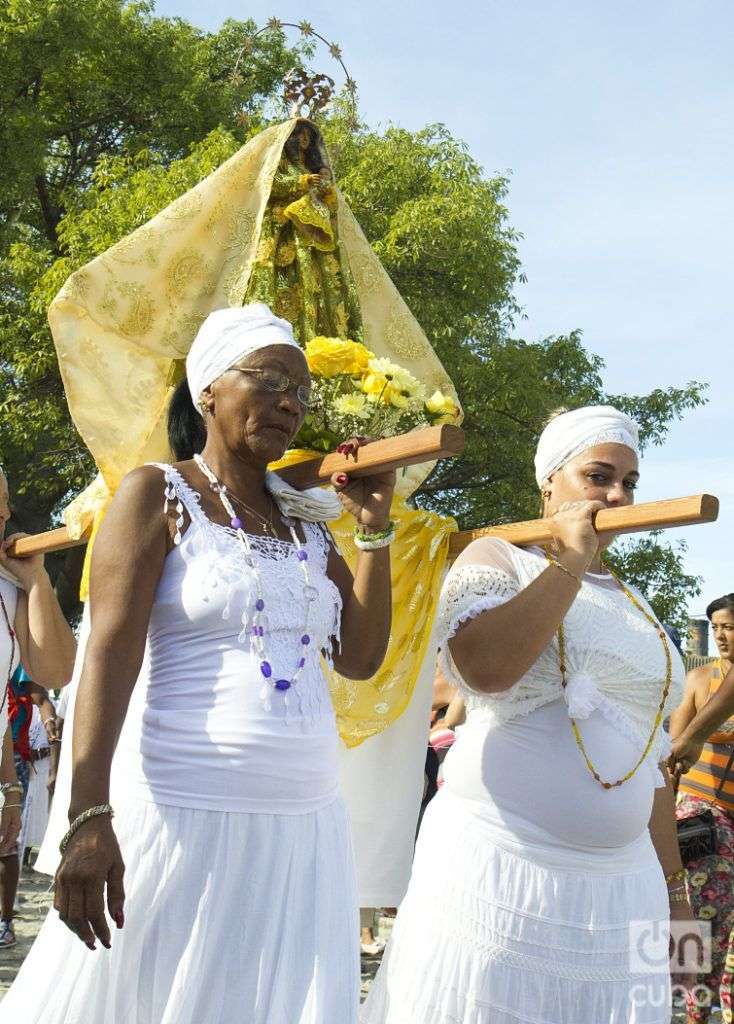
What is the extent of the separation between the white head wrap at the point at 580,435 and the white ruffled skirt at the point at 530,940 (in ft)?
3.15

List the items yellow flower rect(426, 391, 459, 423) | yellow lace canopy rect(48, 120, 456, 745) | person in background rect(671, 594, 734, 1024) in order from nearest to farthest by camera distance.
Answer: yellow flower rect(426, 391, 459, 423)
yellow lace canopy rect(48, 120, 456, 745)
person in background rect(671, 594, 734, 1024)

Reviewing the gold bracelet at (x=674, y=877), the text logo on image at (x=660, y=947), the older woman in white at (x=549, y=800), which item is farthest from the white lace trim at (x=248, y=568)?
the gold bracelet at (x=674, y=877)

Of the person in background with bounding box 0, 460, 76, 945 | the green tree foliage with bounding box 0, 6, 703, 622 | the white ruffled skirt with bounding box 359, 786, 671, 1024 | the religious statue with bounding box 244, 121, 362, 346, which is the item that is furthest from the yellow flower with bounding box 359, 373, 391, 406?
the green tree foliage with bounding box 0, 6, 703, 622

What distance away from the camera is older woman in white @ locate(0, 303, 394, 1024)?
249 cm

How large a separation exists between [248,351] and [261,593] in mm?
549

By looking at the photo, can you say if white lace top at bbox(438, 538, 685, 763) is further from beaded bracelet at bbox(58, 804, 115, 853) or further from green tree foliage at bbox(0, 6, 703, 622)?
green tree foliage at bbox(0, 6, 703, 622)

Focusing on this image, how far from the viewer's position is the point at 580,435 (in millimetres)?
3510

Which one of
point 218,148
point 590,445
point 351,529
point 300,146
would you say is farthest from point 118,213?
point 590,445

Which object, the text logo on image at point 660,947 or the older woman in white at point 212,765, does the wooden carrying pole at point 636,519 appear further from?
the text logo on image at point 660,947

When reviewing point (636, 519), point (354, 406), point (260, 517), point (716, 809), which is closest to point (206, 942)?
point (260, 517)

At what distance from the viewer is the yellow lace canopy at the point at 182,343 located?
16.1ft

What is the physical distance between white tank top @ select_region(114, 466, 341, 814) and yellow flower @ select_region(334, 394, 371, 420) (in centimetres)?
77

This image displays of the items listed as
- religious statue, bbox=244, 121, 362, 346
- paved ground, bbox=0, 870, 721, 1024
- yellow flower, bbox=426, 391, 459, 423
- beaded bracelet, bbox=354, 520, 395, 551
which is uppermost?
religious statue, bbox=244, 121, 362, 346

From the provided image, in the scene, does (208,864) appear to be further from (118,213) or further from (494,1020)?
(118,213)
